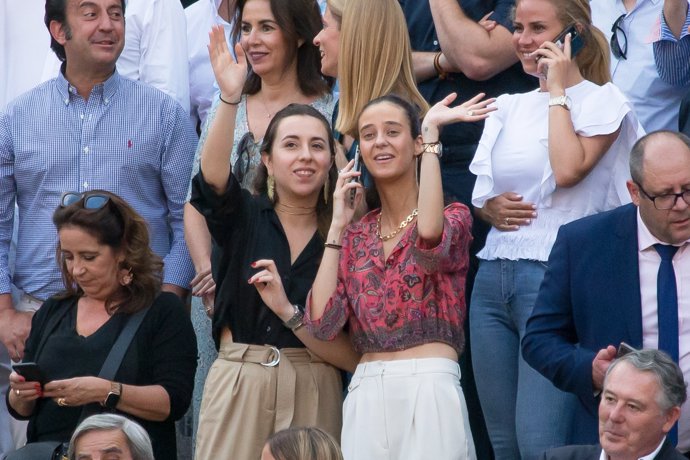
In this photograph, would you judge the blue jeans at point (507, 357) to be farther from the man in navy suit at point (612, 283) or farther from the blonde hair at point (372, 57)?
the blonde hair at point (372, 57)

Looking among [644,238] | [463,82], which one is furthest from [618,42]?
[644,238]

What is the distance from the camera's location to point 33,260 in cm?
705

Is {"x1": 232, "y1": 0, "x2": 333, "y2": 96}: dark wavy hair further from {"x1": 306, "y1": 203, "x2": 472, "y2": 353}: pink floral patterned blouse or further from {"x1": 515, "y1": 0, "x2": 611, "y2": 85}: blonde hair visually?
{"x1": 306, "y1": 203, "x2": 472, "y2": 353}: pink floral patterned blouse

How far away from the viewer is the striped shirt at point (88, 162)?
7035 millimetres

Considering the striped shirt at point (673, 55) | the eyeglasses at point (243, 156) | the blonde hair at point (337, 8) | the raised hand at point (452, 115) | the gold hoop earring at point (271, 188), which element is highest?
the blonde hair at point (337, 8)

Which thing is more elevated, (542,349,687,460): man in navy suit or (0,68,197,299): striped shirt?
(0,68,197,299): striped shirt

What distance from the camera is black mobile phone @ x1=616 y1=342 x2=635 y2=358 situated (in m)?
5.16

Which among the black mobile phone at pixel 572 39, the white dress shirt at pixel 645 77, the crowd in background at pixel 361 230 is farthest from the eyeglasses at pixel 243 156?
the white dress shirt at pixel 645 77

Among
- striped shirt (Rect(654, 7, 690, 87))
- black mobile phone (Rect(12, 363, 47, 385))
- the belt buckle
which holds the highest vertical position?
striped shirt (Rect(654, 7, 690, 87))

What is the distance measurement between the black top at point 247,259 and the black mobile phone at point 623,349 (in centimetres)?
138

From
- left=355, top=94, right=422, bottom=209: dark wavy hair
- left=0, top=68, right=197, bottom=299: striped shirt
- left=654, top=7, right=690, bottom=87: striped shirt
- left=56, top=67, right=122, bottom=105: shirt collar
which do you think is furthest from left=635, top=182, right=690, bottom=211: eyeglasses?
left=56, top=67, right=122, bottom=105: shirt collar

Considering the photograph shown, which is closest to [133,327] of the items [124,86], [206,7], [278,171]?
[278,171]

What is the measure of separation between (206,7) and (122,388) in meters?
3.10

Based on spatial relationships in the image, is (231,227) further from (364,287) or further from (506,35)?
(506,35)
